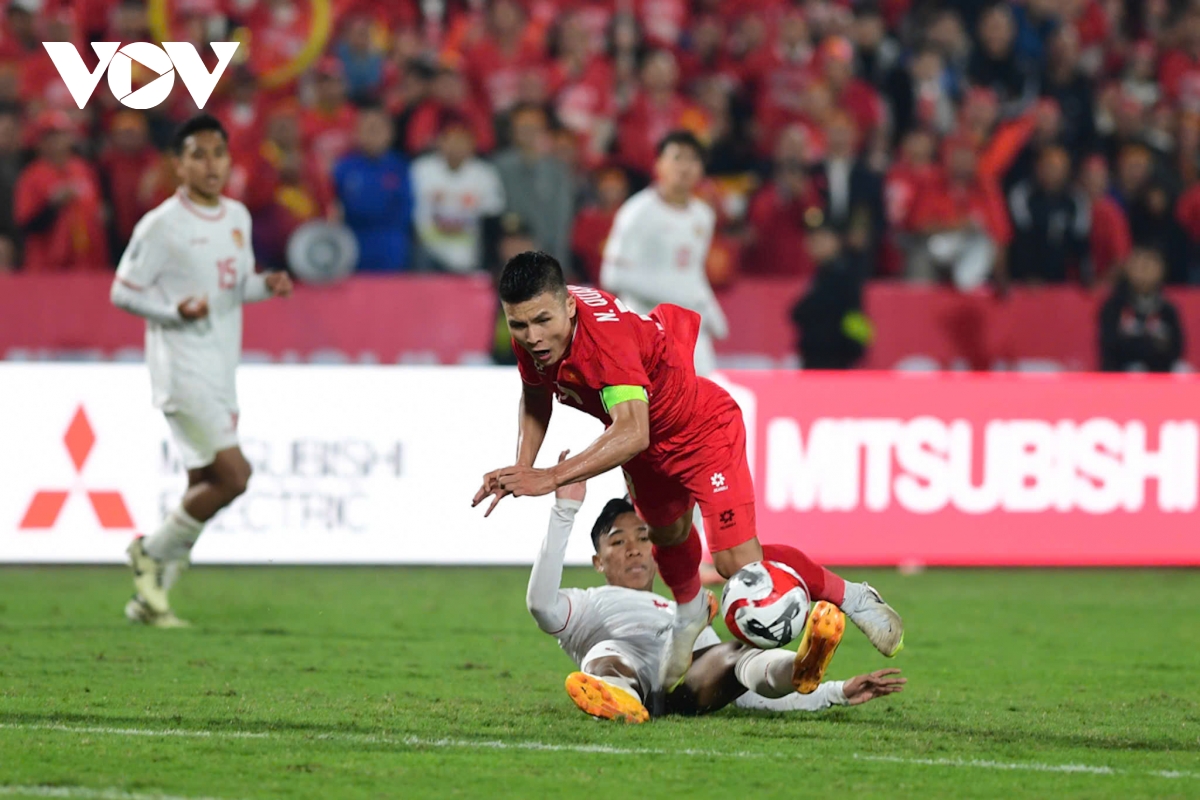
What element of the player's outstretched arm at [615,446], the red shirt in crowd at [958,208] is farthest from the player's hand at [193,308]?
the red shirt in crowd at [958,208]

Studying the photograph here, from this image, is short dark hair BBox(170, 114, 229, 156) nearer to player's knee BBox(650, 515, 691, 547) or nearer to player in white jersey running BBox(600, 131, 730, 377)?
player in white jersey running BBox(600, 131, 730, 377)

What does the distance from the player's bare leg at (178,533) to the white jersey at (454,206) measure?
5250 mm

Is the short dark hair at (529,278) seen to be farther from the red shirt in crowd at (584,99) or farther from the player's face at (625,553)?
the red shirt in crowd at (584,99)

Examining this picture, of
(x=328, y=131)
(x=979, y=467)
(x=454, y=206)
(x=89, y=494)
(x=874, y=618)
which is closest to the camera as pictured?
(x=874, y=618)

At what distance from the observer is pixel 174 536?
920 centimetres

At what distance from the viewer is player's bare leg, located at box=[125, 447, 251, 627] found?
9.16 m

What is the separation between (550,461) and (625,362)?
5.31m

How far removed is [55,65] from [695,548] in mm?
9789

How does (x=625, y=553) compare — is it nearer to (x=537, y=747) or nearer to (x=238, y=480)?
(x=537, y=747)

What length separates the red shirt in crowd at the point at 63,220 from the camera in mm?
13492

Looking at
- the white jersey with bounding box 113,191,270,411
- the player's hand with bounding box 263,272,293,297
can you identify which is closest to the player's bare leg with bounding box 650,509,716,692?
the player's hand with bounding box 263,272,293,297

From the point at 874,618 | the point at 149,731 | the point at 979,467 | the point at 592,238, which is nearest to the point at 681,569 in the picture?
the point at 874,618

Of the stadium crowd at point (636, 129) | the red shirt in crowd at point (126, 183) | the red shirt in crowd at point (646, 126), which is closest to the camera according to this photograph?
the red shirt in crowd at point (126, 183)

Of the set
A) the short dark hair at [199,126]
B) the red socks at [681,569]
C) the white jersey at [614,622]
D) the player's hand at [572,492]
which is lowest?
the white jersey at [614,622]
